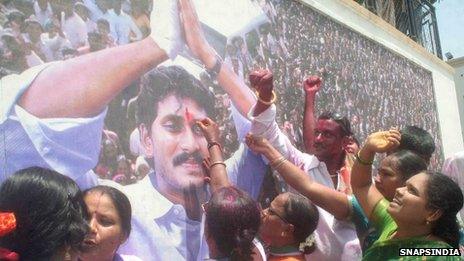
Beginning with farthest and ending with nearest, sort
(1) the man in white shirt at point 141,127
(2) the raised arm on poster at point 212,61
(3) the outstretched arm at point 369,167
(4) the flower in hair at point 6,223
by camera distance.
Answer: (2) the raised arm on poster at point 212,61 → (3) the outstretched arm at point 369,167 → (1) the man in white shirt at point 141,127 → (4) the flower in hair at point 6,223

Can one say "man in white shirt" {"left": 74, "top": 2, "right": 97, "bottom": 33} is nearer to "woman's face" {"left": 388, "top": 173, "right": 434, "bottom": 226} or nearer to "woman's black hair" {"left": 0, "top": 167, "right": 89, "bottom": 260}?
"woman's black hair" {"left": 0, "top": 167, "right": 89, "bottom": 260}

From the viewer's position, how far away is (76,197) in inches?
59.6

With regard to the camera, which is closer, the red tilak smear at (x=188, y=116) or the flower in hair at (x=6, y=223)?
the flower in hair at (x=6, y=223)

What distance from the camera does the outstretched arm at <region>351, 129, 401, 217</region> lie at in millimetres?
2309

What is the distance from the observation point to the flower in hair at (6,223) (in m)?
1.32

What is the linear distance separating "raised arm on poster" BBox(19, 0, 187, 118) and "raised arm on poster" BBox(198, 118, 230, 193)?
16.9 inches

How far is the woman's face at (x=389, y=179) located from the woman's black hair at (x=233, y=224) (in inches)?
28.5

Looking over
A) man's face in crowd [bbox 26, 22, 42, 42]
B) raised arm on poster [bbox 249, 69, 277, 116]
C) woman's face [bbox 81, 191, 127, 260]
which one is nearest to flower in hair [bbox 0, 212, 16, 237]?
woman's face [bbox 81, 191, 127, 260]

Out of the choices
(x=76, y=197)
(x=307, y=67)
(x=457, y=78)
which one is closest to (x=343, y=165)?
(x=307, y=67)

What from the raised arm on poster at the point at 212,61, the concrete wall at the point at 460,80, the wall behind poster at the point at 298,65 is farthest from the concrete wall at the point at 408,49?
the concrete wall at the point at 460,80

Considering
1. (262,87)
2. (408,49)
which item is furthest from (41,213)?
(408,49)

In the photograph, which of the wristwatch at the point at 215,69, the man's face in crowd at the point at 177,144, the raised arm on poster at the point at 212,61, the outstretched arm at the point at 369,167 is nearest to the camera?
the outstretched arm at the point at 369,167

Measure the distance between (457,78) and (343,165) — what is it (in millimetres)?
10995

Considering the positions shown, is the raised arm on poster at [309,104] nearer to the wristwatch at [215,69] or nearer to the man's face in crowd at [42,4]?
the wristwatch at [215,69]
